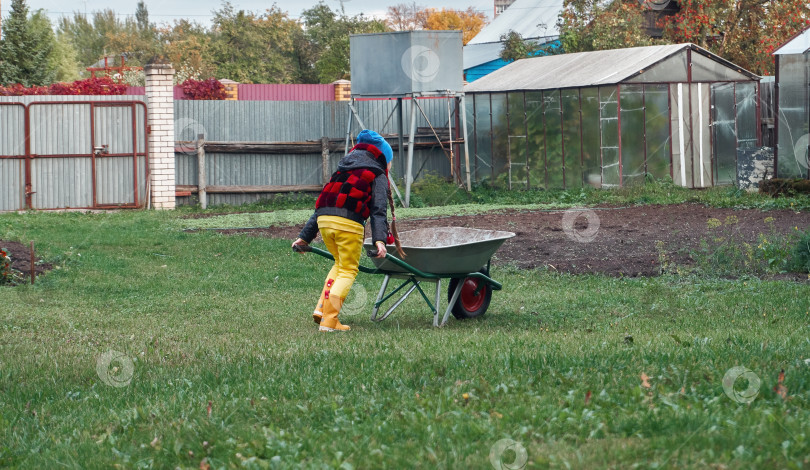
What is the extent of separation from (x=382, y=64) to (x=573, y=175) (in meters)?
5.43

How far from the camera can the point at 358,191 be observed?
25.6ft

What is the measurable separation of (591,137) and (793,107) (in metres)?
4.55

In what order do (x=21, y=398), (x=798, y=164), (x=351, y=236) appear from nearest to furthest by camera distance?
(x=21, y=398) → (x=351, y=236) → (x=798, y=164)

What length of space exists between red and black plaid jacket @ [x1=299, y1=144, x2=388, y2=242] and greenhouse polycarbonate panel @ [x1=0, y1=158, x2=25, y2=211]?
14.0m

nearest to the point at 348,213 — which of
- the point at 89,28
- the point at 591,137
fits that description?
the point at 591,137

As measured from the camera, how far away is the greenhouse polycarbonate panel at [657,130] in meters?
22.3

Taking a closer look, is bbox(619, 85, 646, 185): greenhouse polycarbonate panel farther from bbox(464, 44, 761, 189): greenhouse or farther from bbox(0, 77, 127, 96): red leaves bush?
bbox(0, 77, 127, 96): red leaves bush

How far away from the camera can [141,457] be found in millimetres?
4301

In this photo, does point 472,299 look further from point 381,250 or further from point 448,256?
point 381,250

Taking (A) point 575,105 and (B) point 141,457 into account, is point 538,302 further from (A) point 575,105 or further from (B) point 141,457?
(A) point 575,105

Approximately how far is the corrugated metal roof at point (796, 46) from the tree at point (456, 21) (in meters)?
53.2

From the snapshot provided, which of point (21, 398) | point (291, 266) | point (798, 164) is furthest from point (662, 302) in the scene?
point (798, 164)

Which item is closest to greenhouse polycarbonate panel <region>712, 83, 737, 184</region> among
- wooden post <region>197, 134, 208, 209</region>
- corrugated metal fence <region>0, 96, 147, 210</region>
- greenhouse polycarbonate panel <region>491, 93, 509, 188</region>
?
greenhouse polycarbonate panel <region>491, 93, 509, 188</region>

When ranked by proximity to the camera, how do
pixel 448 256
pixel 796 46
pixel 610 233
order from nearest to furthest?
pixel 448 256, pixel 610 233, pixel 796 46
